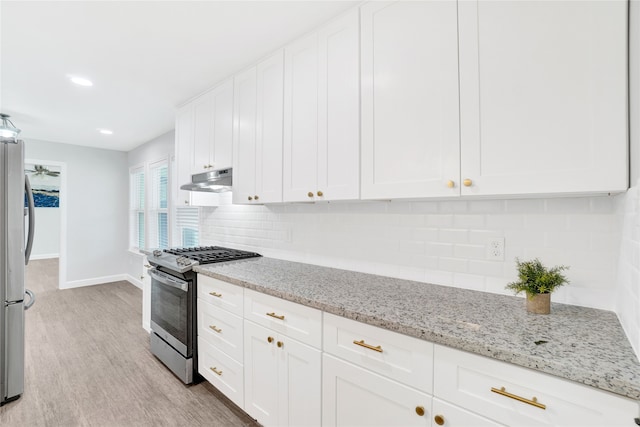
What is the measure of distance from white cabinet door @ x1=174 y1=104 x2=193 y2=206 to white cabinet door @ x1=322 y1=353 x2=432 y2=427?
99.2 inches

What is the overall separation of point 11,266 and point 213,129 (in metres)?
1.82

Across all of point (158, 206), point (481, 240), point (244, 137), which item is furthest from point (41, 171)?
point (481, 240)

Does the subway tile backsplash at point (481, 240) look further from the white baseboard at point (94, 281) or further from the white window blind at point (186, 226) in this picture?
the white baseboard at point (94, 281)

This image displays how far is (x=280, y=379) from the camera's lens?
1.65m

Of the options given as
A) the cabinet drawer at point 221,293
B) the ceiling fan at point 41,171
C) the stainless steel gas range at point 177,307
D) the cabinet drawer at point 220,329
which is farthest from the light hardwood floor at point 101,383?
the ceiling fan at point 41,171

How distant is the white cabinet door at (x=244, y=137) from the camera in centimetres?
239

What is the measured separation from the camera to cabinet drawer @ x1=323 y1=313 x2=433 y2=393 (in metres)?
1.11

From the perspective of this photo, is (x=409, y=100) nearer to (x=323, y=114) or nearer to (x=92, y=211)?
(x=323, y=114)

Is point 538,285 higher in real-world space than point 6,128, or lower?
lower

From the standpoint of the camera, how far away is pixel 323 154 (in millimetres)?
1878

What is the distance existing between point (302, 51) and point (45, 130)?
182 inches

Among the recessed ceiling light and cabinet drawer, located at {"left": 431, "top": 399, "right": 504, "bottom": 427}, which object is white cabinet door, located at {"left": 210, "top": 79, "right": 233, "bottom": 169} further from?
cabinet drawer, located at {"left": 431, "top": 399, "right": 504, "bottom": 427}

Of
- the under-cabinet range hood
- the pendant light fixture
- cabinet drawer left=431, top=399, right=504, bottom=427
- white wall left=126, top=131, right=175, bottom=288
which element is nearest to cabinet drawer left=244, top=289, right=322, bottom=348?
cabinet drawer left=431, top=399, right=504, bottom=427

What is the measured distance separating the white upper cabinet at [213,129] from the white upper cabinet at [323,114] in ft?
2.51
